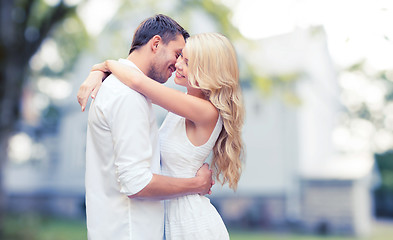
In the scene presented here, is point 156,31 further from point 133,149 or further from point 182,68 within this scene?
point 133,149

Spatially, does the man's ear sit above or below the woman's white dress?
above

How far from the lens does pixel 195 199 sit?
2471 millimetres

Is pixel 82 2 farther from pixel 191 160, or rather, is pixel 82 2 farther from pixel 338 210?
pixel 338 210

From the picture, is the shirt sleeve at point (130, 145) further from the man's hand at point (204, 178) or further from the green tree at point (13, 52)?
the green tree at point (13, 52)

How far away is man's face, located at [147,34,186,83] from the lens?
102 inches

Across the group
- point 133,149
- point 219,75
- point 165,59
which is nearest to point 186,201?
point 133,149

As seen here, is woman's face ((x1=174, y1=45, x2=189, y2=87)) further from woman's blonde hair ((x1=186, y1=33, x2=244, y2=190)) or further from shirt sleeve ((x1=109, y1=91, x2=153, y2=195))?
shirt sleeve ((x1=109, y1=91, x2=153, y2=195))

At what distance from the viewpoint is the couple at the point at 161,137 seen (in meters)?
2.18

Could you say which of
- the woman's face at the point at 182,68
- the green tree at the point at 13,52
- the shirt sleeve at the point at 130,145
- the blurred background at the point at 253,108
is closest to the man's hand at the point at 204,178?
the shirt sleeve at the point at 130,145

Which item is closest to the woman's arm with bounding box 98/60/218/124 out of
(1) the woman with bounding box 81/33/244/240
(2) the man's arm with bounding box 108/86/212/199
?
(1) the woman with bounding box 81/33/244/240

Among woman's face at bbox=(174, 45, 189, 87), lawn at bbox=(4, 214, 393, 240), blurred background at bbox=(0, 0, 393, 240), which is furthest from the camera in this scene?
lawn at bbox=(4, 214, 393, 240)

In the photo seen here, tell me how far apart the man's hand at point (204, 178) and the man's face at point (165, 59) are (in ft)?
2.02

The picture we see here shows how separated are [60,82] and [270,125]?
15190 millimetres

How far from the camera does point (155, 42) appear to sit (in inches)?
100
